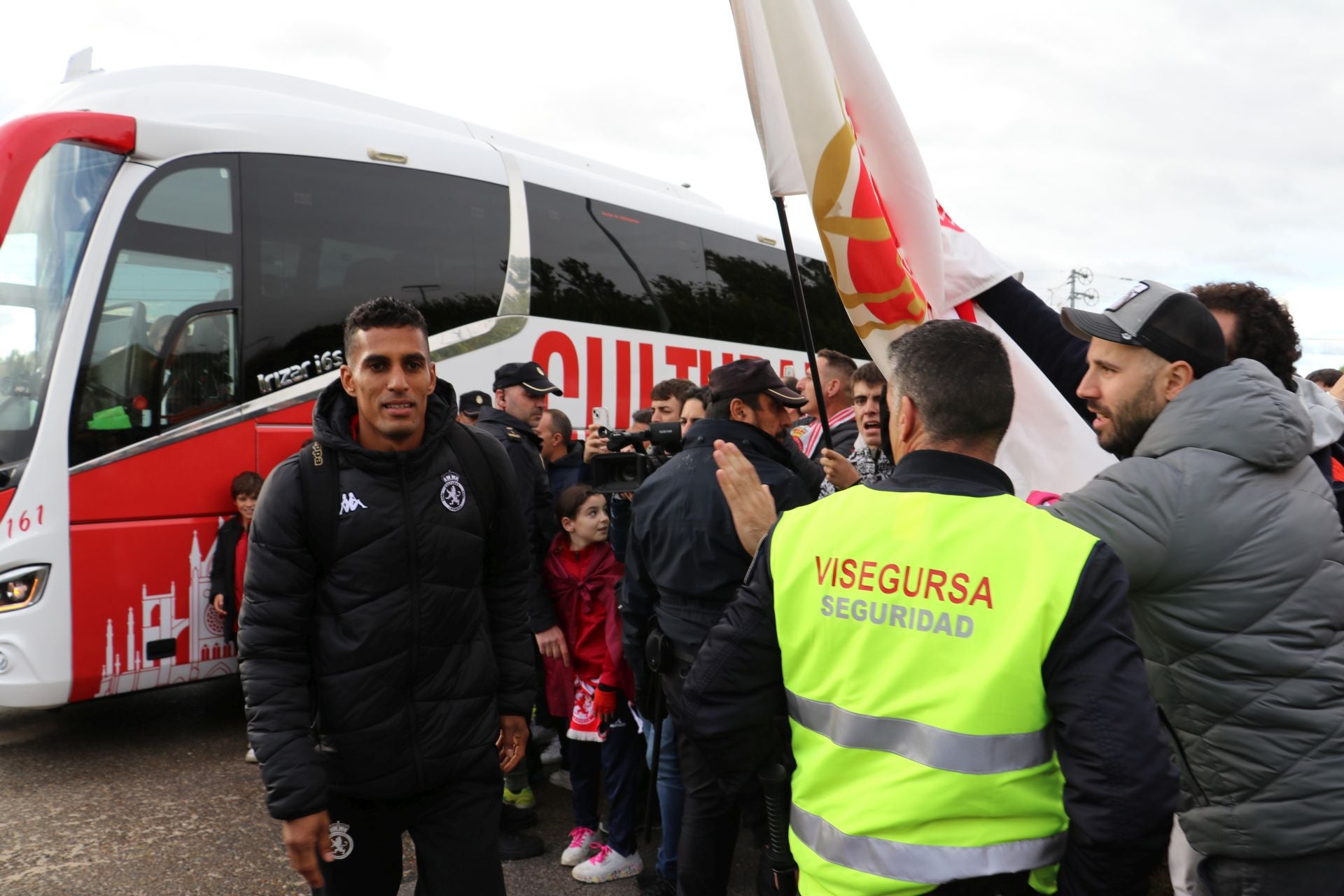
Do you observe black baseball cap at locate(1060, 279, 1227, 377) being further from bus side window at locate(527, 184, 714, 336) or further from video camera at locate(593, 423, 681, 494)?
bus side window at locate(527, 184, 714, 336)

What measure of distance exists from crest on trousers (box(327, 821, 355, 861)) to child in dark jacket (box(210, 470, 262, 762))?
135 inches

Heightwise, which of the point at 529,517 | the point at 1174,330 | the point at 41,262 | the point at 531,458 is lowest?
the point at 529,517

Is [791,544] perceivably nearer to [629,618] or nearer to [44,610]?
[629,618]

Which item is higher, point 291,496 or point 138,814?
point 291,496

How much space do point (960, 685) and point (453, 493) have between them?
1542 millimetres

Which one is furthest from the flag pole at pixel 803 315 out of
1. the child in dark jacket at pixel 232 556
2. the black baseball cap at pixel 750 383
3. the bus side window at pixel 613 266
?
the bus side window at pixel 613 266

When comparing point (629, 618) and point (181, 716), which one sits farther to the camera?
point (181, 716)

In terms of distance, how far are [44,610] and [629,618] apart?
3414 mm

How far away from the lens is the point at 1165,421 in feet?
6.68

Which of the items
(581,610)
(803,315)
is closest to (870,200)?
(803,315)

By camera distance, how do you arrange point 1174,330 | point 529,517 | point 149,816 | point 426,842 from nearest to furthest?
point 1174,330
point 426,842
point 149,816
point 529,517

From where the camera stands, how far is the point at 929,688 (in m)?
1.54

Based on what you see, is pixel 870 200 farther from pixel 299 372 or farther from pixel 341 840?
pixel 299 372

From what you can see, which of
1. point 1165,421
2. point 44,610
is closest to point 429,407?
point 1165,421
